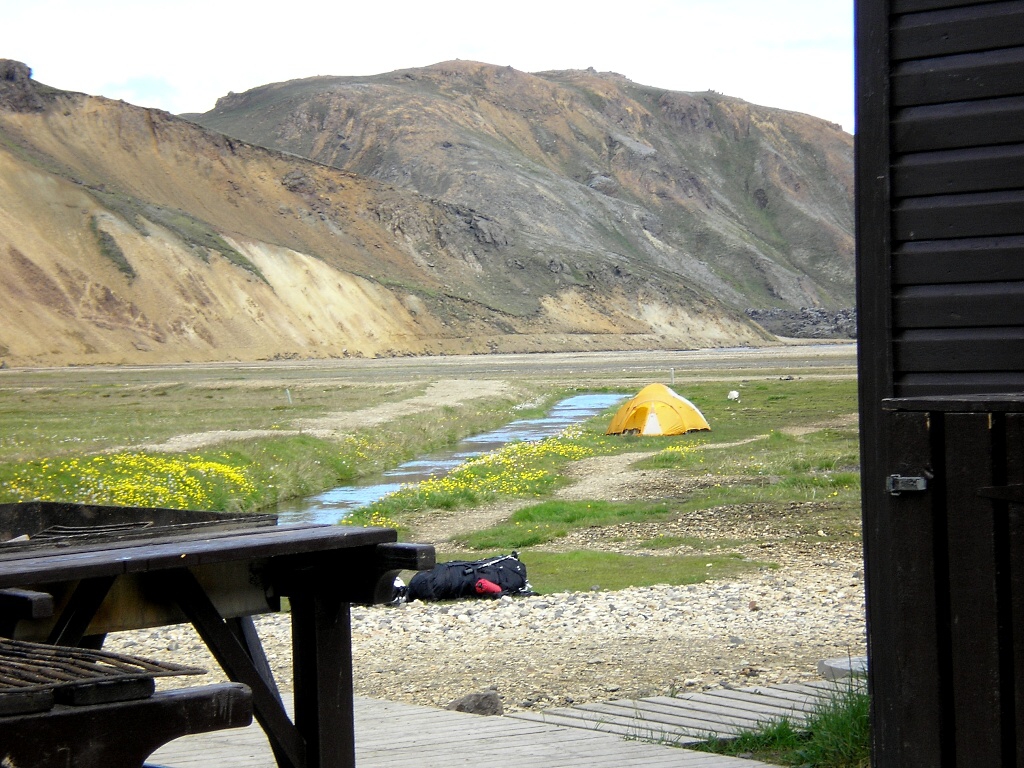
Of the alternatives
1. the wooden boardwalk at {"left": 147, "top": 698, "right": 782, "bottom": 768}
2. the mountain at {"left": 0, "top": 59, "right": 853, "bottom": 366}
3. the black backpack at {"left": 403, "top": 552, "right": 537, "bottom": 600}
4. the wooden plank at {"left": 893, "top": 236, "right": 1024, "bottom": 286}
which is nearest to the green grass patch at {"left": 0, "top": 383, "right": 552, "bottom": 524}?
the black backpack at {"left": 403, "top": 552, "right": 537, "bottom": 600}

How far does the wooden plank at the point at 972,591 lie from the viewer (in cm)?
373

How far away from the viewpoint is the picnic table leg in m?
4.54

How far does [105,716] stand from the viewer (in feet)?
8.72

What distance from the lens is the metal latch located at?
3.81 meters

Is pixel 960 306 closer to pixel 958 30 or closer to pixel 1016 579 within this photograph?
pixel 958 30

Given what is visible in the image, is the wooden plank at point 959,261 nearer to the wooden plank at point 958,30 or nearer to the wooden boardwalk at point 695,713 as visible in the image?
the wooden plank at point 958,30

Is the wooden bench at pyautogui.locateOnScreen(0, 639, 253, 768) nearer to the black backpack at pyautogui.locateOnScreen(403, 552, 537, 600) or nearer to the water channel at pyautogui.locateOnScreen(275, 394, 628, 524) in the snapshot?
the black backpack at pyautogui.locateOnScreen(403, 552, 537, 600)

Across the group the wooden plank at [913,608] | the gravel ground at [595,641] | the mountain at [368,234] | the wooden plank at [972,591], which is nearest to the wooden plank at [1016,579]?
the wooden plank at [972,591]

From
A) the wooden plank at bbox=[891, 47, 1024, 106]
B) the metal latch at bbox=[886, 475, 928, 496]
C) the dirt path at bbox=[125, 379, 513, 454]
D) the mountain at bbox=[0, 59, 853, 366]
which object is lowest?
the dirt path at bbox=[125, 379, 513, 454]

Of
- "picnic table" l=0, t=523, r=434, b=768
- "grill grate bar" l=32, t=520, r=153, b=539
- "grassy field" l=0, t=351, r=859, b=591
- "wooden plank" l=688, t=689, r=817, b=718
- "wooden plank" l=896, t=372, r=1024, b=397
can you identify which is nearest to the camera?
"picnic table" l=0, t=523, r=434, b=768

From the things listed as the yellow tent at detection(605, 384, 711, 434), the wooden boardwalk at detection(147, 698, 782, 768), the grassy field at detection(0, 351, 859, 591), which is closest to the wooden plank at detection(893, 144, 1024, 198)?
the wooden boardwalk at detection(147, 698, 782, 768)

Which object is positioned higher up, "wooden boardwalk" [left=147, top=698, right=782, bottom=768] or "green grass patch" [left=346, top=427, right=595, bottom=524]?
"wooden boardwalk" [left=147, top=698, right=782, bottom=768]

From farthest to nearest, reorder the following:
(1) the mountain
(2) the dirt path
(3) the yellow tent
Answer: (1) the mountain → (3) the yellow tent → (2) the dirt path

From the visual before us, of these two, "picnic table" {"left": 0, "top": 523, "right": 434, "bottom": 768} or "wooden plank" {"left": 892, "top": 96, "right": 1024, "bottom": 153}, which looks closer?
"picnic table" {"left": 0, "top": 523, "right": 434, "bottom": 768}
